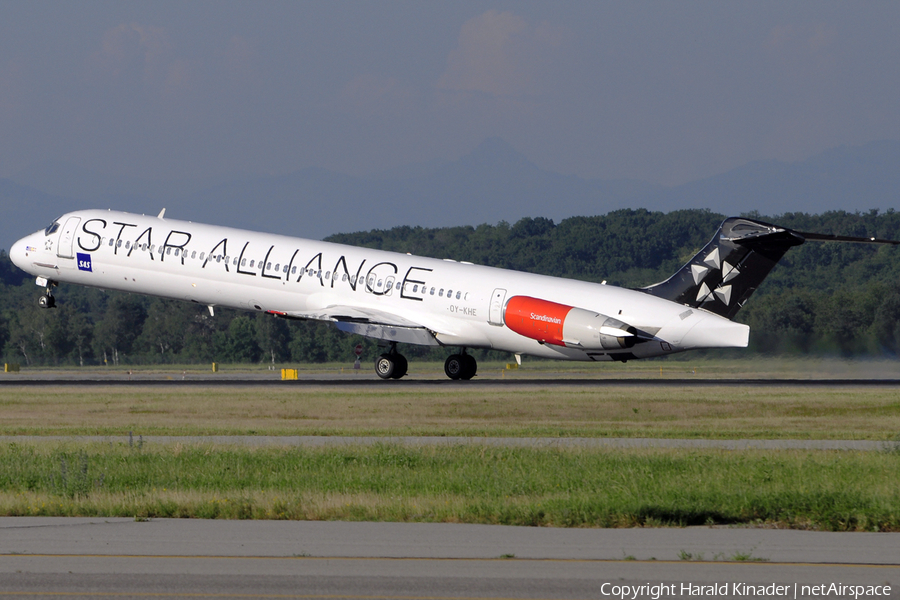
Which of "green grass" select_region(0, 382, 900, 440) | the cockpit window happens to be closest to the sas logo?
the cockpit window

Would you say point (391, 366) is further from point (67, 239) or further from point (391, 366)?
point (67, 239)

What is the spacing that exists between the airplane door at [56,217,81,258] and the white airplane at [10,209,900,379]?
0.04m

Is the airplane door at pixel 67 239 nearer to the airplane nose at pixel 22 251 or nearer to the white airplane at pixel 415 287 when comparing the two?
the white airplane at pixel 415 287

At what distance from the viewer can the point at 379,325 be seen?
42.9 metres

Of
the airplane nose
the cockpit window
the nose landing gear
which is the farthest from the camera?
the nose landing gear

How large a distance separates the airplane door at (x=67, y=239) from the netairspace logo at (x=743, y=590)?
134ft

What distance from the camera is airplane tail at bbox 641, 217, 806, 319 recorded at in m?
39.5

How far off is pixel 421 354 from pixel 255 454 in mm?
79034

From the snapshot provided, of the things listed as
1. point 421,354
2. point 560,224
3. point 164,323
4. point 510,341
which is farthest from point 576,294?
point 560,224

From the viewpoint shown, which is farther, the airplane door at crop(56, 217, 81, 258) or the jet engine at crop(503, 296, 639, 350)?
the airplane door at crop(56, 217, 81, 258)

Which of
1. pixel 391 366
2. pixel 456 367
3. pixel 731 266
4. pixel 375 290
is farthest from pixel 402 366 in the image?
pixel 731 266

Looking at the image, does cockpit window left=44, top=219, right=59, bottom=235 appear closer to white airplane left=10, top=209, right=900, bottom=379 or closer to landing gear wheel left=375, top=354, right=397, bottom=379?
white airplane left=10, top=209, right=900, bottom=379

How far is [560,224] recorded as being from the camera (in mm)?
191500

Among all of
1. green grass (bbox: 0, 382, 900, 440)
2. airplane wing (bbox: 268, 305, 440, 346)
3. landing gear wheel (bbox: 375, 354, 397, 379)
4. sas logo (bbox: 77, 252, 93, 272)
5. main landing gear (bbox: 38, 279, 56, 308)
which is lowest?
green grass (bbox: 0, 382, 900, 440)
